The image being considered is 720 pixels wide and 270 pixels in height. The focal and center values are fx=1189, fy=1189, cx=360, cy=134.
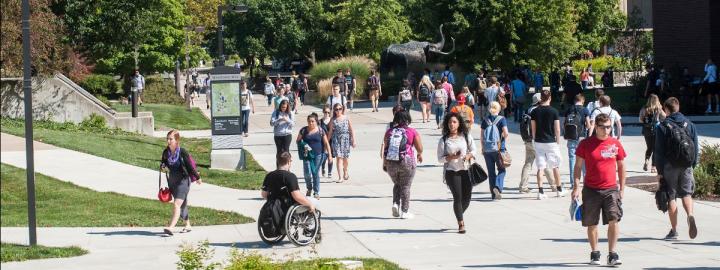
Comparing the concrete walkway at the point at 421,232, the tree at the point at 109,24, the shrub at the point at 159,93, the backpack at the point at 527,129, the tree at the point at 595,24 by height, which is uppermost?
the tree at the point at 595,24

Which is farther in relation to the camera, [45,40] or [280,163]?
[45,40]

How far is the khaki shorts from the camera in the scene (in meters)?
11.8

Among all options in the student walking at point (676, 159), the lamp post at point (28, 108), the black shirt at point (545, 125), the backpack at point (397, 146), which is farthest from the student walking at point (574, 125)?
the lamp post at point (28, 108)

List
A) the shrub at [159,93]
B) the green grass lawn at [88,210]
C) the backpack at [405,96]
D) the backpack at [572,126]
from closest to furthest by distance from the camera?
the green grass lawn at [88,210]
the backpack at [572,126]
the backpack at [405,96]
the shrub at [159,93]

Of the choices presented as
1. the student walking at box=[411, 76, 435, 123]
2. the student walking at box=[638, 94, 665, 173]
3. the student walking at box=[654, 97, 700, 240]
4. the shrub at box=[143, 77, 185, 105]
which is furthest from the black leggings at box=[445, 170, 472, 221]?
the shrub at box=[143, 77, 185, 105]

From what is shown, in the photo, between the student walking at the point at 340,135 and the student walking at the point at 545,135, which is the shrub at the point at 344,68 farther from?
the student walking at the point at 545,135

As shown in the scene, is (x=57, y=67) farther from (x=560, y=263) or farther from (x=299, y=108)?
(x=560, y=263)

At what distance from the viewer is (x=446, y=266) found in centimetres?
1244

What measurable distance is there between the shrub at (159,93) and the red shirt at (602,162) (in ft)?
139

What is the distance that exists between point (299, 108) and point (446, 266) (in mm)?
35678

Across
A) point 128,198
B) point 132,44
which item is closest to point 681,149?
point 128,198

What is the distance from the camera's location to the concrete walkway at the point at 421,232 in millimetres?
12820

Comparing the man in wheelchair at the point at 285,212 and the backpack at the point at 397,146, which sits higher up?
the backpack at the point at 397,146

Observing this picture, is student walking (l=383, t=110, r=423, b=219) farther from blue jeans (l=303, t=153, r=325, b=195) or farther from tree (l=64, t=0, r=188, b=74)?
tree (l=64, t=0, r=188, b=74)
